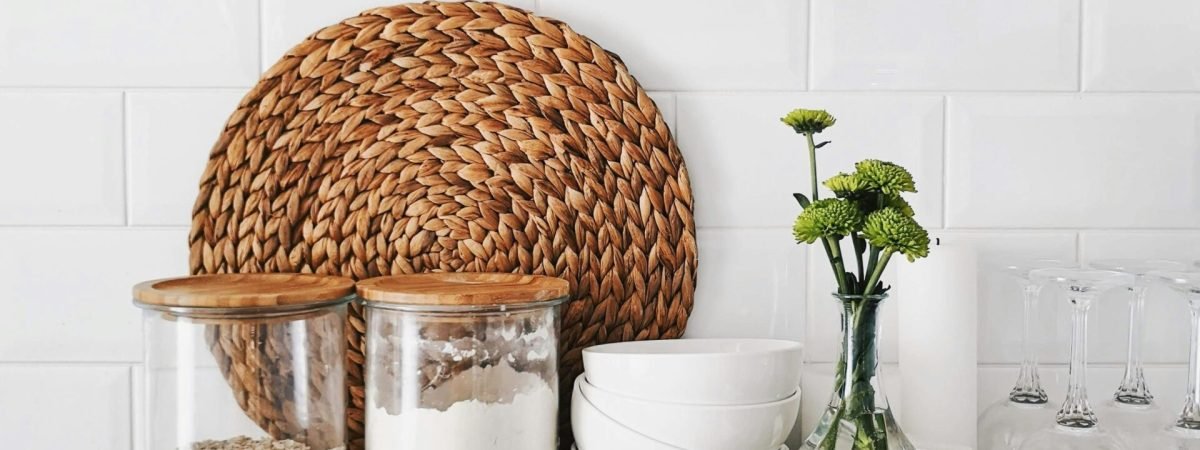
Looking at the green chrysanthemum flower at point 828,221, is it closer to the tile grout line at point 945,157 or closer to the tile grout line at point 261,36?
the tile grout line at point 945,157

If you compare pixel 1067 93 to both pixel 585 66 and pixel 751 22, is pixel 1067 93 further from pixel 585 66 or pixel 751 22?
pixel 585 66

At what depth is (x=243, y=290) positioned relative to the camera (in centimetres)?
76

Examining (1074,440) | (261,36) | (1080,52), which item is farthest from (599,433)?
(1080,52)

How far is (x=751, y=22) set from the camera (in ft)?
3.05

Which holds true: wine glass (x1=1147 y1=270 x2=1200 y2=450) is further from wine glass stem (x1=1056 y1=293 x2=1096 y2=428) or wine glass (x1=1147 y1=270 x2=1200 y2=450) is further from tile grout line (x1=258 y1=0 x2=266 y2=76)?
tile grout line (x1=258 y1=0 x2=266 y2=76)

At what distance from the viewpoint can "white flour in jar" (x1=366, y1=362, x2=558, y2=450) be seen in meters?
0.74

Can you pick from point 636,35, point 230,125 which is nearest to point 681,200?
point 636,35

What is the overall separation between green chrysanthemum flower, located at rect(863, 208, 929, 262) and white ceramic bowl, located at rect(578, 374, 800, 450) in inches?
7.7

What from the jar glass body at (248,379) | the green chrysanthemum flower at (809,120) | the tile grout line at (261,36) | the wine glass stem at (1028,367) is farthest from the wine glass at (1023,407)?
the tile grout line at (261,36)

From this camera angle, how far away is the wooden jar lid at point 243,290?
2.36 feet

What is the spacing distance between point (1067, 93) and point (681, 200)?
43 cm

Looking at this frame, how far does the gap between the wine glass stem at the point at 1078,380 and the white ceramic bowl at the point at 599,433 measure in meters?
0.38

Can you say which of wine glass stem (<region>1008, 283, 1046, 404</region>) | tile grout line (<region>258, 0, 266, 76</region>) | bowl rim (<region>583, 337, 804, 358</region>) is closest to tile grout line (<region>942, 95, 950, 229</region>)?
wine glass stem (<region>1008, 283, 1046, 404</region>)

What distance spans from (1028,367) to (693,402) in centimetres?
36
